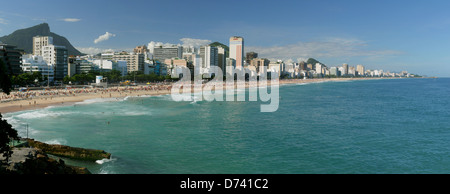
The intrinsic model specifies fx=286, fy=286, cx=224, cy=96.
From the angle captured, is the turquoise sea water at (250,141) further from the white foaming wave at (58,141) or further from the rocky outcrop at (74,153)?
the rocky outcrop at (74,153)

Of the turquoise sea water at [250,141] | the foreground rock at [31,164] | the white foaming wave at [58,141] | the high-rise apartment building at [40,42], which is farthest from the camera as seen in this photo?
the high-rise apartment building at [40,42]

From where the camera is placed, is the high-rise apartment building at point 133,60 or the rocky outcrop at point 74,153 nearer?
the rocky outcrop at point 74,153

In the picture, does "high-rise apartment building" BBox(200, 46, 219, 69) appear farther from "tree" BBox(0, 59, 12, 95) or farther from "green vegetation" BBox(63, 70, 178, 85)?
"tree" BBox(0, 59, 12, 95)

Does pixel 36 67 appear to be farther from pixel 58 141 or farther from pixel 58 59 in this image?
pixel 58 141

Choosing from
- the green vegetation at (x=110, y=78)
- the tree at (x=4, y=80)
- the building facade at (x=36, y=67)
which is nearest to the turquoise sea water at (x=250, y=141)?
the tree at (x=4, y=80)

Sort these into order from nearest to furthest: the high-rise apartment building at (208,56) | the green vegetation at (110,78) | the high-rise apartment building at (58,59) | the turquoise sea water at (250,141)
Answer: the turquoise sea water at (250,141)
the green vegetation at (110,78)
the high-rise apartment building at (58,59)
the high-rise apartment building at (208,56)

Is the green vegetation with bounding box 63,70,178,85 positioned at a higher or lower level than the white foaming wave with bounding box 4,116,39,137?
higher

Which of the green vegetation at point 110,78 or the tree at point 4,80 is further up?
the green vegetation at point 110,78

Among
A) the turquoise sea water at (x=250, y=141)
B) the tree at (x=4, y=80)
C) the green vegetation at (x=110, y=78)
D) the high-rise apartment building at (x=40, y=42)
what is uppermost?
the high-rise apartment building at (x=40, y=42)

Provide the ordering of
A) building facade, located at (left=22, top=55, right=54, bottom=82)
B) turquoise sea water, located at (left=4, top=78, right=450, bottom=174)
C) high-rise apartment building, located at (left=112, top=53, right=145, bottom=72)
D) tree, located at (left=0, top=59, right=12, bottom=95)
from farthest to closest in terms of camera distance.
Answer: high-rise apartment building, located at (left=112, top=53, right=145, bottom=72) → building facade, located at (left=22, top=55, right=54, bottom=82) → turquoise sea water, located at (left=4, top=78, right=450, bottom=174) → tree, located at (left=0, top=59, right=12, bottom=95)

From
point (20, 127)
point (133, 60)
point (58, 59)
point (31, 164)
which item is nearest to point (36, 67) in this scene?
point (58, 59)

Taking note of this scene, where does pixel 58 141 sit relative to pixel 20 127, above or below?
below

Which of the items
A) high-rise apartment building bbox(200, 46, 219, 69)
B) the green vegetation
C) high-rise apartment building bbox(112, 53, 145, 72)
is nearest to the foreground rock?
the green vegetation
